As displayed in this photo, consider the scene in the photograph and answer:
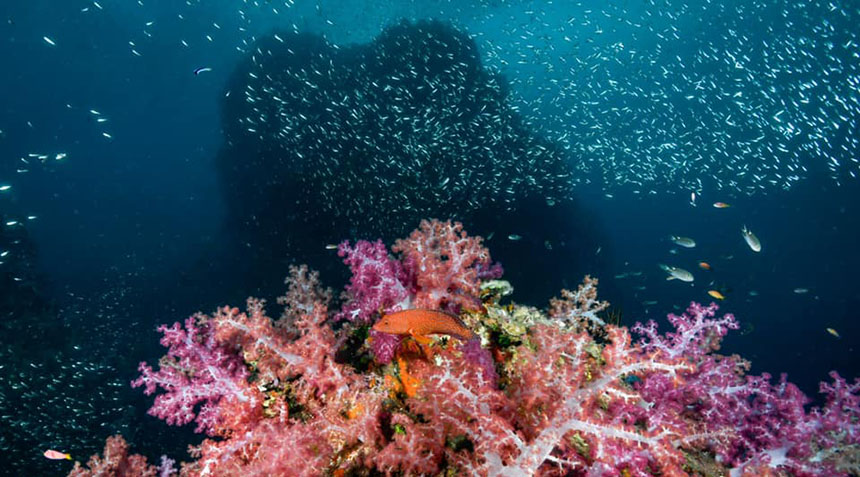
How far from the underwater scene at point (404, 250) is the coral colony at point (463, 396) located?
0.09ft

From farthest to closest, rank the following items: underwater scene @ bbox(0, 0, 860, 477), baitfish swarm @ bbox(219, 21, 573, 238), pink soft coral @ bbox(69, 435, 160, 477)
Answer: baitfish swarm @ bbox(219, 21, 573, 238), pink soft coral @ bbox(69, 435, 160, 477), underwater scene @ bbox(0, 0, 860, 477)

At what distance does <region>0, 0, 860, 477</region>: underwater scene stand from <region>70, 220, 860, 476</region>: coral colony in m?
0.03

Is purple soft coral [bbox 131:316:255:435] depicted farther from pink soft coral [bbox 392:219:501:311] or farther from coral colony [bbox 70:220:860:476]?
pink soft coral [bbox 392:219:501:311]

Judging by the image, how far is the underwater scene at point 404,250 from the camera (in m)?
2.90

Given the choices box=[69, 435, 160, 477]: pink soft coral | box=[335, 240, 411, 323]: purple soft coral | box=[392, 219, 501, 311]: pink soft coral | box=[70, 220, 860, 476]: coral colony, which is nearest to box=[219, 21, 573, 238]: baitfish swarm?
box=[392, 219, 501, 311]: pink soft coral

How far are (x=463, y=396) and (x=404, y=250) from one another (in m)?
2.01

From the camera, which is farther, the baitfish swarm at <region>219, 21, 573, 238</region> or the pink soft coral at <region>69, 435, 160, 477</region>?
the baitfish swarm at <region>219, 21, 573, 238</region>

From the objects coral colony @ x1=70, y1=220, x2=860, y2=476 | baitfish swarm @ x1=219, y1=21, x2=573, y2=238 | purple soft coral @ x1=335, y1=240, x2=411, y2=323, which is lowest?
coral colony @ x1=70, y1=220, x2=860, y2=476

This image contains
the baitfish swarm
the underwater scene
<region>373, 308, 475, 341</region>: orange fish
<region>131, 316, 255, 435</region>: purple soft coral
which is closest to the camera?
<region>373, 308, 475, 341</region>: orange fish

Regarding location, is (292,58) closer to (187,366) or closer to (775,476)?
(187,366)

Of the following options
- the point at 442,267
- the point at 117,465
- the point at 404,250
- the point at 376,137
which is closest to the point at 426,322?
the point at 442,267

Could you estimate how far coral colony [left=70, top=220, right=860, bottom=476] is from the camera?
98.9 inches

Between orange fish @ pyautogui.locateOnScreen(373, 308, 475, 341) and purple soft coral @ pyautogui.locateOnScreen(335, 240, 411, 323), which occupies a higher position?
purple soft coral @ pyautogui.locateOnScreen(335, 240, 411, 323)

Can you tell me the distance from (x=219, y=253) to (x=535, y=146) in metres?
22.2
